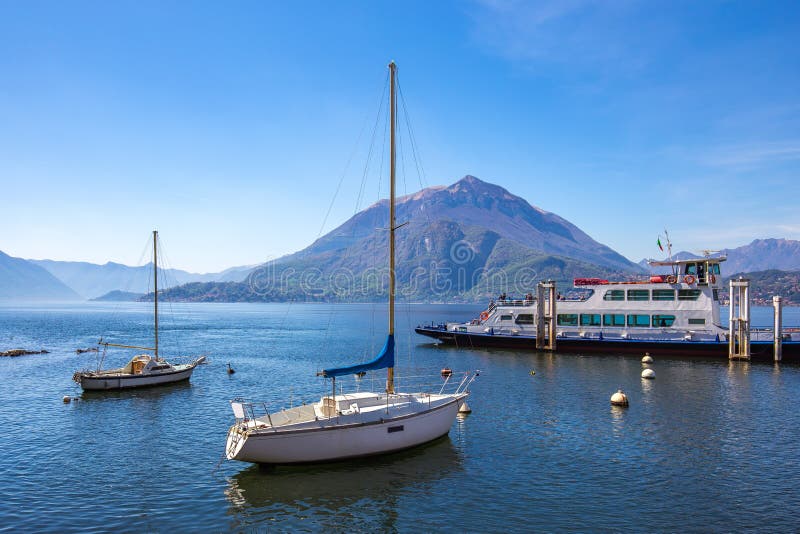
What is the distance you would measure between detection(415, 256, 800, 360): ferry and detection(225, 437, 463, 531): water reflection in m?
44.0

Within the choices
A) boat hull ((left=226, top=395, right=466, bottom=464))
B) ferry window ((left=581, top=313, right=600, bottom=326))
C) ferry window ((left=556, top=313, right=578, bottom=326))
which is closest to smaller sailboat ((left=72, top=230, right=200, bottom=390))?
boat hull ((left=226, top=395, right=466, bottom=464))

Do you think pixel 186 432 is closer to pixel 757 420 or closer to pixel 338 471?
pixel 338 471

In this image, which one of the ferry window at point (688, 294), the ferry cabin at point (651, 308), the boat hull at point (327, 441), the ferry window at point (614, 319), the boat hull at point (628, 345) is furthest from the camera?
the ferry window at point (614, 319)

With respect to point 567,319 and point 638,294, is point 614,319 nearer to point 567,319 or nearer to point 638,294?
point 638,294

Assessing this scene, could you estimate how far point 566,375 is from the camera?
48.9 m

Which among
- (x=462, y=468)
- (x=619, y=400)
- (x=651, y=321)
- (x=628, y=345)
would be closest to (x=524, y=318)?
(x=628, y=345)

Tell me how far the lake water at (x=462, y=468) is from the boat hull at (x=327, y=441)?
0.70m

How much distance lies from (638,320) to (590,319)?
5.61 meters

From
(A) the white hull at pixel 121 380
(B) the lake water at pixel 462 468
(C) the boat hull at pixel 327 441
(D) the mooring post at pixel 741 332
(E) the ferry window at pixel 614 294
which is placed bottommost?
(B) the lake water at pixel 462 468

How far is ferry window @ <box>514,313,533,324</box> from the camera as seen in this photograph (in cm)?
7081

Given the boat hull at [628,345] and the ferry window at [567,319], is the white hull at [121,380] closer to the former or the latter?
the boat hull at [628,345]

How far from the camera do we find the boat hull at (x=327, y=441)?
21984 millimetres

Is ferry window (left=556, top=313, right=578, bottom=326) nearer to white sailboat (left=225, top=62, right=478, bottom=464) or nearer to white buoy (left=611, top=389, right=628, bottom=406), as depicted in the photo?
white buoy (left=611, top=389, right=628, bottom=406)

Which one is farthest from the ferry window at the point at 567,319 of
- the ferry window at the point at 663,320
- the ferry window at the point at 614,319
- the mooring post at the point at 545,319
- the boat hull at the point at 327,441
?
the boat hull at the point at 327,441
